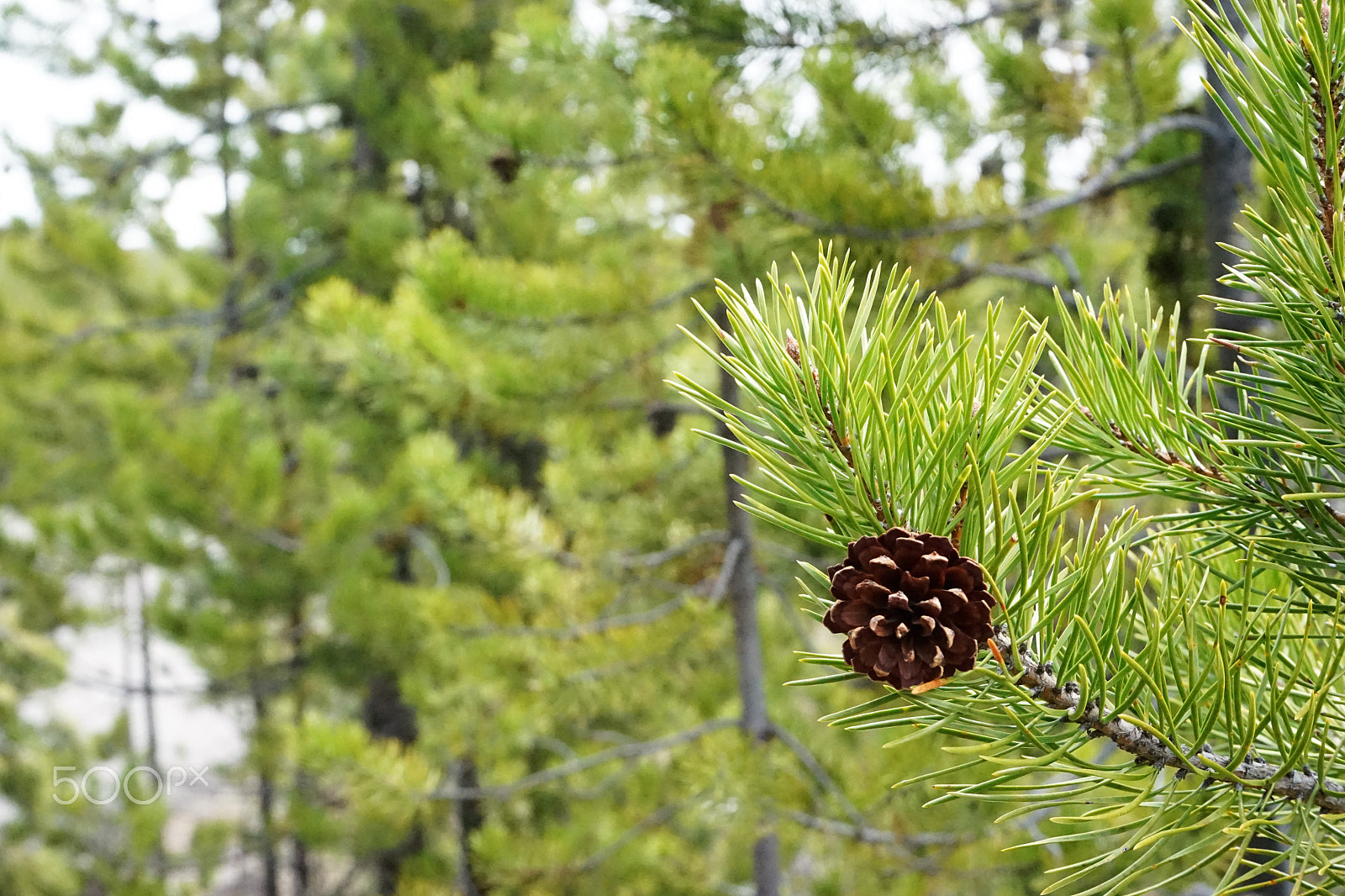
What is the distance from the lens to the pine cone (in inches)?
16.1

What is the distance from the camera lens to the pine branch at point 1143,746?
0.46 meters

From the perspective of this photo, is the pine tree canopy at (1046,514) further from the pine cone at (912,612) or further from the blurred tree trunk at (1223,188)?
the blurred tree trunk at (1223,188)

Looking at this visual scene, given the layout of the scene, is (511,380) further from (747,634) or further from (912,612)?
(912,612)

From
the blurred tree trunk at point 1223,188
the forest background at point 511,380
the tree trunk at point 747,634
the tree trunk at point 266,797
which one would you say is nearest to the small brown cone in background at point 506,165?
the forest background at point 511,380

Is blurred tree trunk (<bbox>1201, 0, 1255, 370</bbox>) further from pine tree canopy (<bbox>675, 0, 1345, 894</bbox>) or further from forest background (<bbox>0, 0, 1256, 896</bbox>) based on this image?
pine tree canopy (<bbox>675, 0, 1345, 894</bbox>)

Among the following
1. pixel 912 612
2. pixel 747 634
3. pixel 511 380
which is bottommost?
pixel 747 634

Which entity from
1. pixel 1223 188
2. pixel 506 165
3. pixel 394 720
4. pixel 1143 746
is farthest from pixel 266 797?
pixel 1143 746

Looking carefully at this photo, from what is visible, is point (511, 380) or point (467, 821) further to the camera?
point (467, 821)

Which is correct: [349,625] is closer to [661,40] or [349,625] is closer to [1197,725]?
[661,40]

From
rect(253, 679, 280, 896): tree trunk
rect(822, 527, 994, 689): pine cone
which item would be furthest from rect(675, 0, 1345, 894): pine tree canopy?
rect(253, 679, 280, 896): tree trunk

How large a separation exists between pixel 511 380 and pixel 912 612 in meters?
1.78

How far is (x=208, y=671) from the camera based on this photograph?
5348 mm

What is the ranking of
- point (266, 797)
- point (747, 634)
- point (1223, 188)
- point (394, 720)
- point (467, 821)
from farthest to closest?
point (266, 797), point (394, 720), point (467, 821), point (747, 634), point (1223, 188)

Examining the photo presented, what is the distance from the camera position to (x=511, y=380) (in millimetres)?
2086
